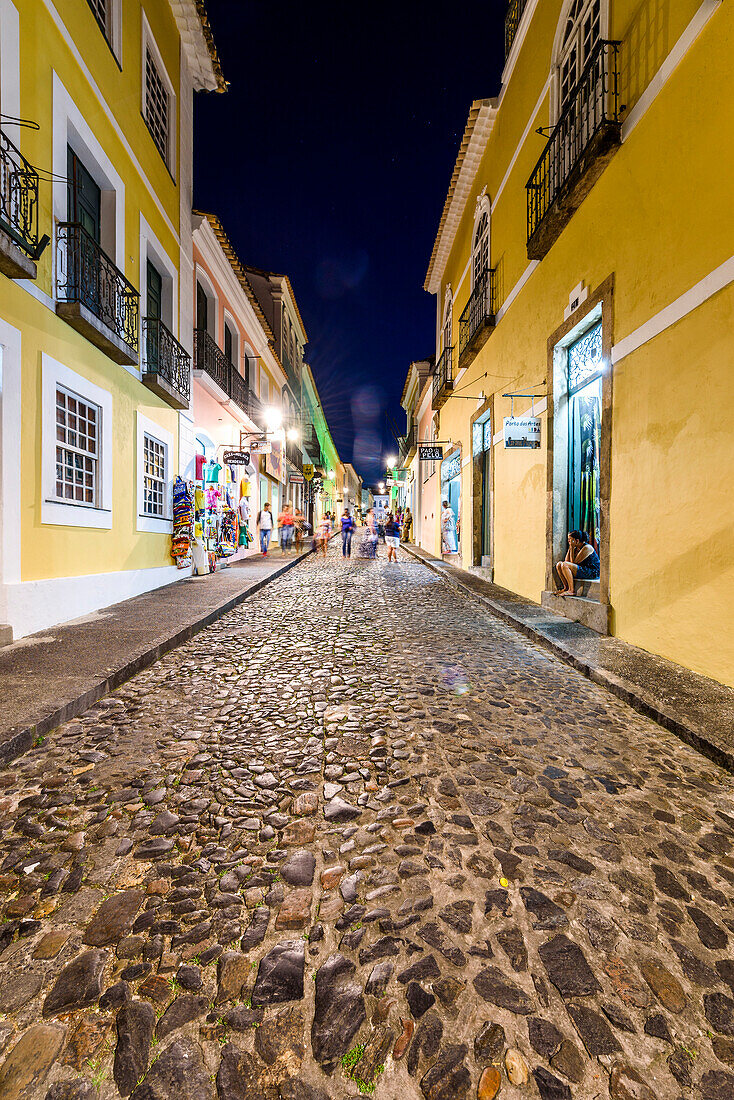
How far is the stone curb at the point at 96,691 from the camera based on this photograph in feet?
9.53

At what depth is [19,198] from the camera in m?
5.40

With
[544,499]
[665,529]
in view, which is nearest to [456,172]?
[544,499]

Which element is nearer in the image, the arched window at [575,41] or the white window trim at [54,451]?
the white window trim at [54,451]

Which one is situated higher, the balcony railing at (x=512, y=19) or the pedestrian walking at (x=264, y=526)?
the balcony railing at (x=512, y=19)

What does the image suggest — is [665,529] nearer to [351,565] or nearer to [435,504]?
[351,565]

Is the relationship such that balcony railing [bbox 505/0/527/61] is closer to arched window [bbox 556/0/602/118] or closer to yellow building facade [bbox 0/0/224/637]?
arched window [bbox 556/0/602/118]

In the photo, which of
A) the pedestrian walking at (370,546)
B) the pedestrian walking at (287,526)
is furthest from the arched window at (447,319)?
the pedestrian walking at (287,526)

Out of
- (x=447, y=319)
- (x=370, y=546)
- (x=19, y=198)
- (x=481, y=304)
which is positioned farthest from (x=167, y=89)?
(x=370, y=546)

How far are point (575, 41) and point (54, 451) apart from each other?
8.92 m

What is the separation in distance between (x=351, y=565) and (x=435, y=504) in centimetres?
629

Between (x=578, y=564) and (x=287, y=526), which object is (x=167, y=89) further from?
(x=287, y=526)

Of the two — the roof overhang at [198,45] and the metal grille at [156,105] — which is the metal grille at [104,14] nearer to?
the metal grille at [156,105]

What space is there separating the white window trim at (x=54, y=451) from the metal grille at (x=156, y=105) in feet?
19.4

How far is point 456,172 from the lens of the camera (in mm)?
12977
